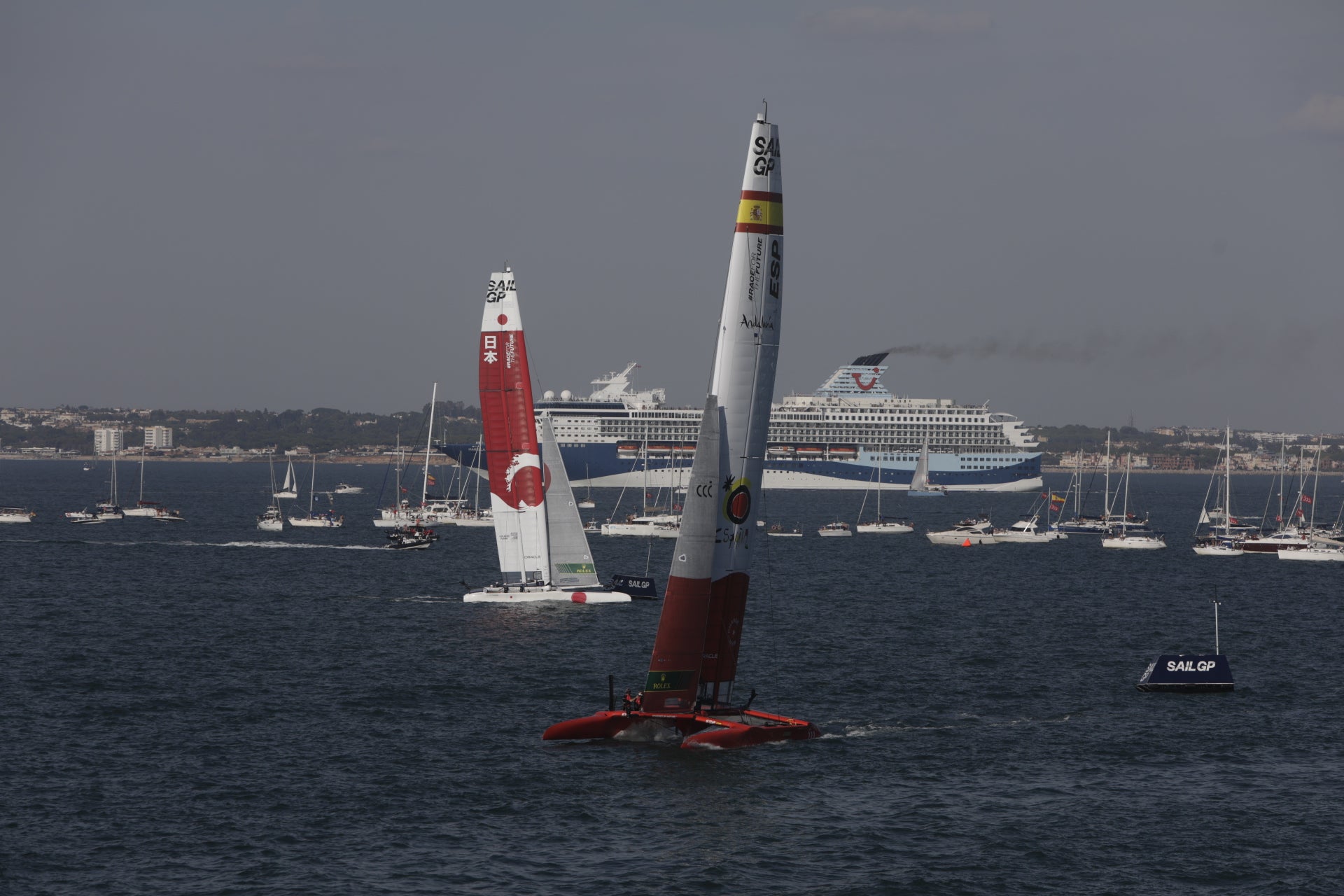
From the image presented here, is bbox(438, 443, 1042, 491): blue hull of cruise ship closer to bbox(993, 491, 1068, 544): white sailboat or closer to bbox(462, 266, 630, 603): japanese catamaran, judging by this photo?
bbox(993, 491, 1068, 544): white sailboat

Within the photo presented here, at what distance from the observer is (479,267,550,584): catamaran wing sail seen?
147ft

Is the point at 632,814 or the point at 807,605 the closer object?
the point at 632,814

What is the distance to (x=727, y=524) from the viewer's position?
25781mm

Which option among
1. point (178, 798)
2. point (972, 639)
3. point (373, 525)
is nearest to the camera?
point (178, 798)

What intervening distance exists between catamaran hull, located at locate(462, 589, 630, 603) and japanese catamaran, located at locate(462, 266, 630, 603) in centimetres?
3

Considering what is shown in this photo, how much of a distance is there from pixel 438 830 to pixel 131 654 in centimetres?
1892

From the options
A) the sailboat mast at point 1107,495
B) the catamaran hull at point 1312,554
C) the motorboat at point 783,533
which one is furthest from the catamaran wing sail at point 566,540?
the sailboat mast at point 1107,495

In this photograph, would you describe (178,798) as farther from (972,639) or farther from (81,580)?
(81,580)

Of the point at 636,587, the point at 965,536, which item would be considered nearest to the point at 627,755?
the point at 636,587

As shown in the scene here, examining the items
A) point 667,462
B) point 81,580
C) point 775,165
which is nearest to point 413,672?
point 775,165

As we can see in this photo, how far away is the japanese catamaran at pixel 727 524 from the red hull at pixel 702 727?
0.02 metres

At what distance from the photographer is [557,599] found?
152ft

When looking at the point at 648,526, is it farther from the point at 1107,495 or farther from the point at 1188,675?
the point at 1188,675

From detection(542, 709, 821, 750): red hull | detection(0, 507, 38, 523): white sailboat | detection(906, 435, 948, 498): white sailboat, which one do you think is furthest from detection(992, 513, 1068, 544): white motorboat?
detection(542, 709, 821, 750): red hull
